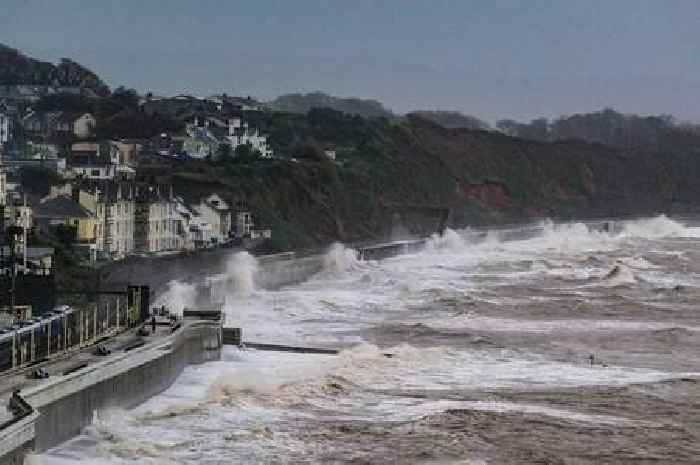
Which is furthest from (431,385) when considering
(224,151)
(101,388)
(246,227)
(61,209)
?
(224,151)

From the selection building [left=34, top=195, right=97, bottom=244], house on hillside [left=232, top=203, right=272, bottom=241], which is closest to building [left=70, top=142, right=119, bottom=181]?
house on hillside [left=232, top=203, right=272, bottom=241]

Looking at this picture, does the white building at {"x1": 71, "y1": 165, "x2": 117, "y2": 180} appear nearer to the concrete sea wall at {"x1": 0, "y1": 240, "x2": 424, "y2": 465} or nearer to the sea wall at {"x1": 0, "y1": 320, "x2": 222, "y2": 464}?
the concrete sea wall at {"x1": 0, "y1": 240, "x2": 424, "y2": 465}

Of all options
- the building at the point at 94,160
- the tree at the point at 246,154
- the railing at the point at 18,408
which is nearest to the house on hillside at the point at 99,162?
the building at the point at 94,160

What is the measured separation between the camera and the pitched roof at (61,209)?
6062 cm

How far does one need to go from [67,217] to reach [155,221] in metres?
12.2

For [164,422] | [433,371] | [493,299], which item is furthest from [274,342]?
[493,299]

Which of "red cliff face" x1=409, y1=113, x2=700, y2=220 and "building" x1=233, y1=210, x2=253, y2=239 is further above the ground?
"red cliff face" x1=409, y1=113, x2=700, y2=220

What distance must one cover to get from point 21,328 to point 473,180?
14570 cm

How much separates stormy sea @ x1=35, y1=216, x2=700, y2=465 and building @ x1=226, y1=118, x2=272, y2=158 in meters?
60.4

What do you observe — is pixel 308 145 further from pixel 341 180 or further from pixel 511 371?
pixel 511 371

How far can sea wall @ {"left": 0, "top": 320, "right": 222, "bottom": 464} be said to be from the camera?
852 inches

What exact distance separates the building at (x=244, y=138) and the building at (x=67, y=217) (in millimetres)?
61038

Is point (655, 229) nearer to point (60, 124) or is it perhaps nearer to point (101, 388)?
point (60, 124)

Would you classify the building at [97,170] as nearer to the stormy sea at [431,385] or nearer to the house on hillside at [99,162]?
the house on hillside at [99,162]
